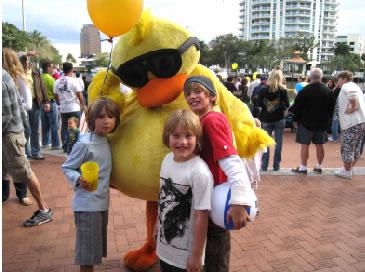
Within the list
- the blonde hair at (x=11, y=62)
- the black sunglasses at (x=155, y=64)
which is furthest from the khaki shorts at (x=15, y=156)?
the black sunglasses at (x=155, y=64)

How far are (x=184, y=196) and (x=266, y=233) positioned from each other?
2293 mm

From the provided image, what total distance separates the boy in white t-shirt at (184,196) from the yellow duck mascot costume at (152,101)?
31 cm

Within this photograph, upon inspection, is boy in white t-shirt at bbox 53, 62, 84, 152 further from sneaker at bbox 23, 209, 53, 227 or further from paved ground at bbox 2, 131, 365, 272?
sneaker at bbox 23, 209, 53, 227

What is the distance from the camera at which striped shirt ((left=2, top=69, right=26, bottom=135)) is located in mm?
3627

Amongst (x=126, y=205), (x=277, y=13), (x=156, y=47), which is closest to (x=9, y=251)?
(x=126, y=205)

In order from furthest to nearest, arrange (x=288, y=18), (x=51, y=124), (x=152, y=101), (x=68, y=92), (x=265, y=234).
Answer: (x=288, y=18) → (x=51, y=124) → (x=68, y=92) → (x=265, y=234) → (x=152, y=101)

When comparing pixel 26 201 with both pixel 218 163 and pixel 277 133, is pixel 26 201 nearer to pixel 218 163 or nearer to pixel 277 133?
pixel 218 163

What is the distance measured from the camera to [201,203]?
76.4 inches

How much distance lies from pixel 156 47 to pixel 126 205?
9.38 feet

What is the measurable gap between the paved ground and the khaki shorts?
2.11 ft

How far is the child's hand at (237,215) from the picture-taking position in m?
1.91

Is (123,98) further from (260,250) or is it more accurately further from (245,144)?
(260,250)

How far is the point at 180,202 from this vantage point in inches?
80.0

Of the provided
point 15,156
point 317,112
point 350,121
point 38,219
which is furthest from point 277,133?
point 15,156
